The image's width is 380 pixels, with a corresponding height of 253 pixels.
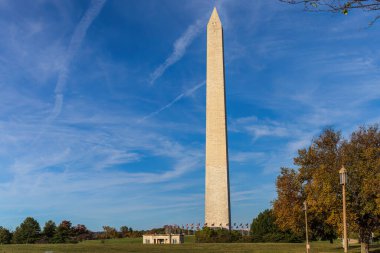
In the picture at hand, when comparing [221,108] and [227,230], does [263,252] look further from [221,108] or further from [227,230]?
[221,108]

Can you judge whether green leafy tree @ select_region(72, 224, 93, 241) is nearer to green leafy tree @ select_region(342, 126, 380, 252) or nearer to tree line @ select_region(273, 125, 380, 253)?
tree line @ select_region(273, 125, 380, 253)

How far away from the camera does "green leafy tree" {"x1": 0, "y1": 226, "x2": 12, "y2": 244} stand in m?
68.6

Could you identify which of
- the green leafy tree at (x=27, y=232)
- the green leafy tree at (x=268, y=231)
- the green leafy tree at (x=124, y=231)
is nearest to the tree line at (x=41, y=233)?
the green leafy tree at (x=27, y=232)

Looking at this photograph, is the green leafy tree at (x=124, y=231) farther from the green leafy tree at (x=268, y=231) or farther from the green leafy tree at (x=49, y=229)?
the green leafy tree at (x=268, y=231)

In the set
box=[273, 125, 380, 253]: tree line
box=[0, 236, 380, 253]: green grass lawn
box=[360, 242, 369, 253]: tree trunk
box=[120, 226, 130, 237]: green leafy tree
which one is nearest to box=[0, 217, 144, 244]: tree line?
box=[120, 226, 130, 237]: green leafy tree

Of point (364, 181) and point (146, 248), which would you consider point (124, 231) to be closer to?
point (146, 248)

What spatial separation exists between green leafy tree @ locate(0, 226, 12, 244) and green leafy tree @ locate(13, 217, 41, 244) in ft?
5.68

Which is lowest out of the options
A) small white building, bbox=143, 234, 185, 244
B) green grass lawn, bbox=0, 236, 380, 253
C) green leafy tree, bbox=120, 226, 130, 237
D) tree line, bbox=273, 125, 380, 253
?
green leafy tree, bbox=120, 226, 130, 237

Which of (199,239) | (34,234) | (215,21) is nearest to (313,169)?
(199,239)

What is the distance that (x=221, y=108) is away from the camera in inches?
2904

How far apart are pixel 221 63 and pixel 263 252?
39.4m

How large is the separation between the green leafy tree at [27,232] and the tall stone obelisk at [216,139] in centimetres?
2719

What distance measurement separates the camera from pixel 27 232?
6925cm

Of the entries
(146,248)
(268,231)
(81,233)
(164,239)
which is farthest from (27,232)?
(268,231)
